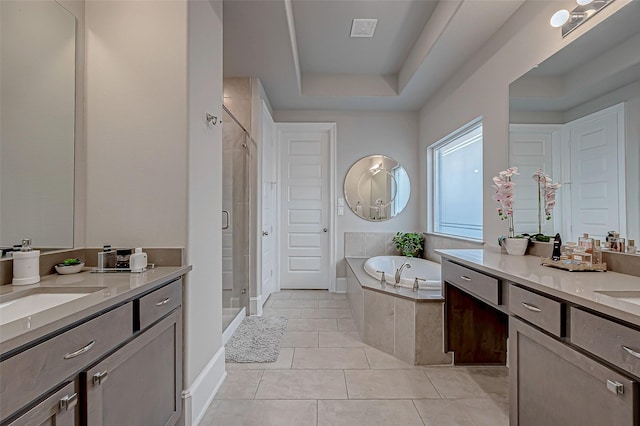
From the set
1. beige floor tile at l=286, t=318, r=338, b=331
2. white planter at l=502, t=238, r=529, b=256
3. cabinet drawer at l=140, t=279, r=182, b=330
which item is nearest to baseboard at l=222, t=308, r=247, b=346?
beige floor tile at l=286, t=318, r=338, b=331

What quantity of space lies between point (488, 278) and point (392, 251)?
2.86 meters

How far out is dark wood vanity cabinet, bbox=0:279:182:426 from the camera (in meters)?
0.76

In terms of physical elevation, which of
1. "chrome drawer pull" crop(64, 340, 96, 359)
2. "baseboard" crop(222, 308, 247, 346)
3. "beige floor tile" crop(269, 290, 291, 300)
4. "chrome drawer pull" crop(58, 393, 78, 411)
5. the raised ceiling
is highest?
the raised ceiling

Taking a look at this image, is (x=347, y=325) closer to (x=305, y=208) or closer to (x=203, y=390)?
(x=203, y=390)

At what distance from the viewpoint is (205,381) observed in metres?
1.85

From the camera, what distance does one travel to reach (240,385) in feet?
6.89

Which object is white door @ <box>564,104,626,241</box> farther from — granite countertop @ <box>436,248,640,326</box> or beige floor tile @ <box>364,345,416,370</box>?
beige floor tile @ <box>364,345,416,370</box>

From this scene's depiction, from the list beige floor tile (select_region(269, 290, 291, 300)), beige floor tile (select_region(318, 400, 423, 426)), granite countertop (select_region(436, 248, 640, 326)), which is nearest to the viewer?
granite countertop (select_region(436, 248, 640, 326))

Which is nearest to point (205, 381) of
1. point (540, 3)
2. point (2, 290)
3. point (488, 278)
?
point (2, 290)

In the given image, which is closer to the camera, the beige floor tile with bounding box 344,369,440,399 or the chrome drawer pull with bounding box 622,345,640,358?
the chrome drawer pull with bounding box 622,345,640,358

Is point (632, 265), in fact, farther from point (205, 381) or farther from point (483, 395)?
point (205, 381)

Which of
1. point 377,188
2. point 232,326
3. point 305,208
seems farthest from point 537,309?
point 305,208

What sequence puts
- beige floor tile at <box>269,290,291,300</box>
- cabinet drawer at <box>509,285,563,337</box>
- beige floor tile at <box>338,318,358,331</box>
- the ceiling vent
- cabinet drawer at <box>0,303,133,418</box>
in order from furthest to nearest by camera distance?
beige floor tile at <box>269,290,291,300</box> < beige floor tile at <box>338,318,358,331</box> < the ceiling vent < cabinet drawer at <box>509,285,563,337</box> < cabinet drawer at <box>0,303,133,418</box>

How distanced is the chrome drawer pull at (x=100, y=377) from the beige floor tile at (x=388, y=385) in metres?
1.40
